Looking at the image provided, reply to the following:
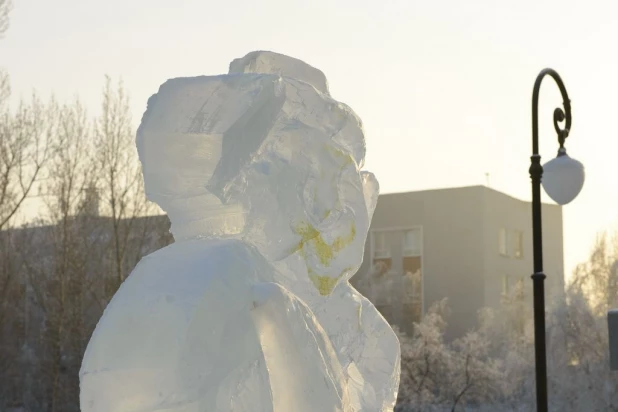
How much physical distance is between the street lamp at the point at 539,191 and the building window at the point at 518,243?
34.6 metres

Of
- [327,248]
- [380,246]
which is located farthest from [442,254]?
[327,248]

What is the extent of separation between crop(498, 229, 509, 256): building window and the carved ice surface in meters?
39.9

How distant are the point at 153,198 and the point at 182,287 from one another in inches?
17.3

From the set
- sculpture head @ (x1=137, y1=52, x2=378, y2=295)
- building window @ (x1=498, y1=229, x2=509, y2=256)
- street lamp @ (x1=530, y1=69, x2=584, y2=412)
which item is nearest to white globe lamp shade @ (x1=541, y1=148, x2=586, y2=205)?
street lamp @ (x1=530, y1=69, x2=584, y2=412)

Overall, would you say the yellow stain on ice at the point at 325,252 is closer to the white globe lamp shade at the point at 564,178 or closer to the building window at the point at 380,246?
the white globe lamp shade at the point at 564,178

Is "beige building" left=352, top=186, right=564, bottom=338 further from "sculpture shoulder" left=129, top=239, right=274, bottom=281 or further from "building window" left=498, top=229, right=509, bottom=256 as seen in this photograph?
"sculpture shoulder" left=129, top=239, right=274, bottom=281

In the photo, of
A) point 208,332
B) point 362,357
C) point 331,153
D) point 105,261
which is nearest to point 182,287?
point 208,332

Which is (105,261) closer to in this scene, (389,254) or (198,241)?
(389,254)

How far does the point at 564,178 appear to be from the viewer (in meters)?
9.27

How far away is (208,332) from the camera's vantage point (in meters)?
2.92

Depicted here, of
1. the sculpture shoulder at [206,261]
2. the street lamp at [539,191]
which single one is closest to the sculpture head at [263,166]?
the sculpture shoulder at [206,261]

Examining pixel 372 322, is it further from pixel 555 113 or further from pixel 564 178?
pixel 555 113

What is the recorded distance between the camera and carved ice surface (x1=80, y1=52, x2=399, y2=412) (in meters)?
2.88

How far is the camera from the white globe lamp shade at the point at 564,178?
9.27 metres
